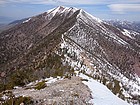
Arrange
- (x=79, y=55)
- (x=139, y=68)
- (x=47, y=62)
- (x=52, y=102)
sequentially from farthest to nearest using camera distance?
1. (x=139, y=68)
2. (x=79, y=55)
3. (x=47, y=62)
4. (x=52, y=102)

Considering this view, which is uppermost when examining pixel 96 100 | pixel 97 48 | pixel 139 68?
pixel 96 100

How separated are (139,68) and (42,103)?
17043cm

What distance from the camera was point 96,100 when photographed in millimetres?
36875

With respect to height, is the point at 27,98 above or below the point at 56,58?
above

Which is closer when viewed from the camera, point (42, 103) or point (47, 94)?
point (42, 103)

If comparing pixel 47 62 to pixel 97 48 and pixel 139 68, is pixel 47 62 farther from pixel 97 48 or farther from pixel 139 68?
pixel 139 68

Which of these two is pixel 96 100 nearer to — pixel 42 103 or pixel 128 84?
pixel 42 103

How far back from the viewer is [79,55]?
130250mm

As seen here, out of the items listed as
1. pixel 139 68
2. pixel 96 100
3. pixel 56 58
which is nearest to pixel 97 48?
pixel 139 68

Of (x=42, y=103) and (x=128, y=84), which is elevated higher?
(x=42, y=103)

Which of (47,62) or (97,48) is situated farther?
(97,48)

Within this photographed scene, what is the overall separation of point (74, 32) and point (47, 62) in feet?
254

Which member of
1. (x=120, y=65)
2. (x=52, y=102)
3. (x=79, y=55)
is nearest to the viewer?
(x=52, y=102)

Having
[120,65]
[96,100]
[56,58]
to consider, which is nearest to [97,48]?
[120,65]
